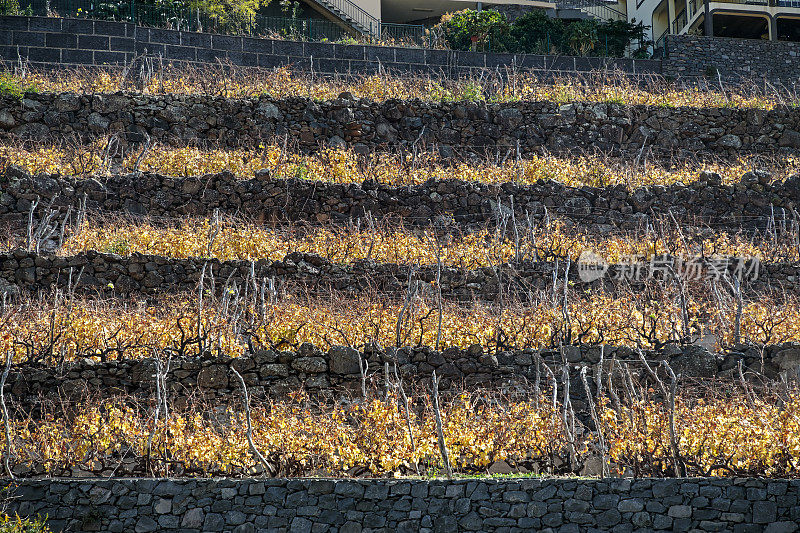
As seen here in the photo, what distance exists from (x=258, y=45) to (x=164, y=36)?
6.90ft

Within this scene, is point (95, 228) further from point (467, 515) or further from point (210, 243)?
point (467, 515)

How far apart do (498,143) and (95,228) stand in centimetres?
822

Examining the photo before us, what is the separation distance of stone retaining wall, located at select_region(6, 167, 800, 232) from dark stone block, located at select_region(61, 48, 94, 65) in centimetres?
621

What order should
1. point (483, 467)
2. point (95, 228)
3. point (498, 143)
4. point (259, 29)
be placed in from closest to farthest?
point (483, 467), point (95, 228), point (498, 143), point (259, 29)

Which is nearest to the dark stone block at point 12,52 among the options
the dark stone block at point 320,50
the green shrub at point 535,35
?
the dark stone block at point 320,50

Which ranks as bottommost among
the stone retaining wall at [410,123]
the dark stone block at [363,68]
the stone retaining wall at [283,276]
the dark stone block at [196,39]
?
the stone retaining wall at [283,276]

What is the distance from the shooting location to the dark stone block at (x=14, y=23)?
69.4ft

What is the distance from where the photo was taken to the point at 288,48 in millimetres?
22703

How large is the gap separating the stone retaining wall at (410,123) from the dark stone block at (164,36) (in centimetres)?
353

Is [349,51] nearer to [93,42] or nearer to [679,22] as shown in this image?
[93,42]

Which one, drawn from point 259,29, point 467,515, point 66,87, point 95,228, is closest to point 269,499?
point 467,515

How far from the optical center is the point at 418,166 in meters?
18.5

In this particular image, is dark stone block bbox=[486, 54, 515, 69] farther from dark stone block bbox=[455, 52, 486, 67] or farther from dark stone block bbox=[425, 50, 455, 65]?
dark stone block bbox=[425, 50, 455, 65]

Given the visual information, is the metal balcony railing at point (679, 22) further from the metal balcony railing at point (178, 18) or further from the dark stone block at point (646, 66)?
the metal balcony railing at point (178, 18)
